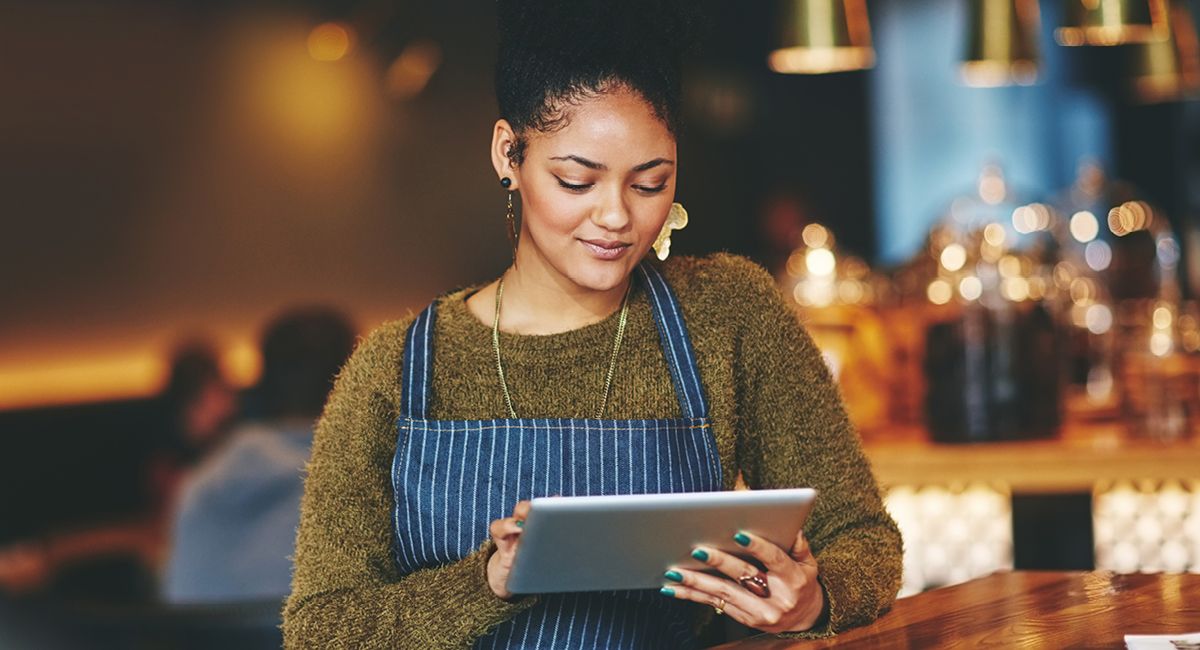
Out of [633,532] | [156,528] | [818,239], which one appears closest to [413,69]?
[818,239]

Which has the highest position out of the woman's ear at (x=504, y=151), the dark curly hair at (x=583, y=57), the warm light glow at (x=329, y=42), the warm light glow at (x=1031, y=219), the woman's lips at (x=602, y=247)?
the warm light glow at (x=329, y=42)

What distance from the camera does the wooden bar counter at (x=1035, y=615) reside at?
4.93 feet

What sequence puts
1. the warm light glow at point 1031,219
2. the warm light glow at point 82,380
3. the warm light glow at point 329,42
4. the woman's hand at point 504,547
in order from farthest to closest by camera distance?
the warm light glow at point 1031,219 → the warm light glow at point 329,42 → the warm light glow at point 82,380 → the woman's hand at point 504,547

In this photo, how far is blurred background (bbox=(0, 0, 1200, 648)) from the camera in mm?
3309

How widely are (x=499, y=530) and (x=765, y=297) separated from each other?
0.50 meters

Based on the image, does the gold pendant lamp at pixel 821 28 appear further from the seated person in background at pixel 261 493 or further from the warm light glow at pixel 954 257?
the seated person in background at pixel 261 493

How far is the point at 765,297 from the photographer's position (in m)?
1.85

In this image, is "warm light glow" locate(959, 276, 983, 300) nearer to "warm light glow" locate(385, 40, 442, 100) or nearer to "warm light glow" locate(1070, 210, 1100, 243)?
"warm light glow" locate(385, 40, 442, 100)

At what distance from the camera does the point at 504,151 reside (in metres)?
1.78

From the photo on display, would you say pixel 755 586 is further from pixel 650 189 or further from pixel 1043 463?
pixel 1043 463

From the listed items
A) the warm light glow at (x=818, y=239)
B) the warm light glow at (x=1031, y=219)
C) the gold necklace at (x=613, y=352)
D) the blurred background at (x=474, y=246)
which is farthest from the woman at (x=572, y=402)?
the warm light glow at (x=1031, y=219)

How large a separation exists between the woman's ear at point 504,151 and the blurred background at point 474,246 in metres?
0.51

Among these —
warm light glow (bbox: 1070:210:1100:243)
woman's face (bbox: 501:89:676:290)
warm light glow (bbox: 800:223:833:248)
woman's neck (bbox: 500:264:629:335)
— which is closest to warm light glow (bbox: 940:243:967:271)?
warm light glow (bbox: 800:223:833:248)

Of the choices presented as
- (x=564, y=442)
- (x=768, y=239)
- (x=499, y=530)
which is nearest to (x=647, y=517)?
(x=499, y=530)
